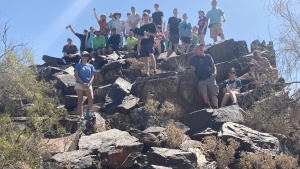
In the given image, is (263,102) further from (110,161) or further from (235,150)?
(110,161)

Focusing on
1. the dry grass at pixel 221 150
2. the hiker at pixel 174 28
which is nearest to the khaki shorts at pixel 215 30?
the hiker at pixel 174 28

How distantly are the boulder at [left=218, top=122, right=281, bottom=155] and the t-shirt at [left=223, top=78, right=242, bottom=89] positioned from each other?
115 inches

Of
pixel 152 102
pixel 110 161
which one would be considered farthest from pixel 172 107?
pixel 110 161

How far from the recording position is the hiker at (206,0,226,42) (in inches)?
723

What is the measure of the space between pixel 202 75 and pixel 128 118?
9.03 feet

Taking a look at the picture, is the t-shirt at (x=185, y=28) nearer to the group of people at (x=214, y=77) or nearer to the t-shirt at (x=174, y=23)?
the t-shirt at (x=174, y=23)

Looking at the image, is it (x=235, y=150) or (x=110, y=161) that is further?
(x=235, y=150)

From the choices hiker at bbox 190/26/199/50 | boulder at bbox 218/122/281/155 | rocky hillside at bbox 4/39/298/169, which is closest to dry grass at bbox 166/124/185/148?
rocky hillside at bbox 4/39/298/169

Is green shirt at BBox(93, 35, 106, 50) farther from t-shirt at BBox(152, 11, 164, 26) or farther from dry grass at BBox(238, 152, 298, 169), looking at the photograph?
dry grass at BBox(238, 152, 298, 169)

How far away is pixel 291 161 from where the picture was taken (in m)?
10.2

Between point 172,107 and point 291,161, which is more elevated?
point 172,107

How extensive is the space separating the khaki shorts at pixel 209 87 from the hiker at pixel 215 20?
5301 mm

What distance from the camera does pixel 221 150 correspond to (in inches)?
404

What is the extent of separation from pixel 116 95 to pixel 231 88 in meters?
3.94
